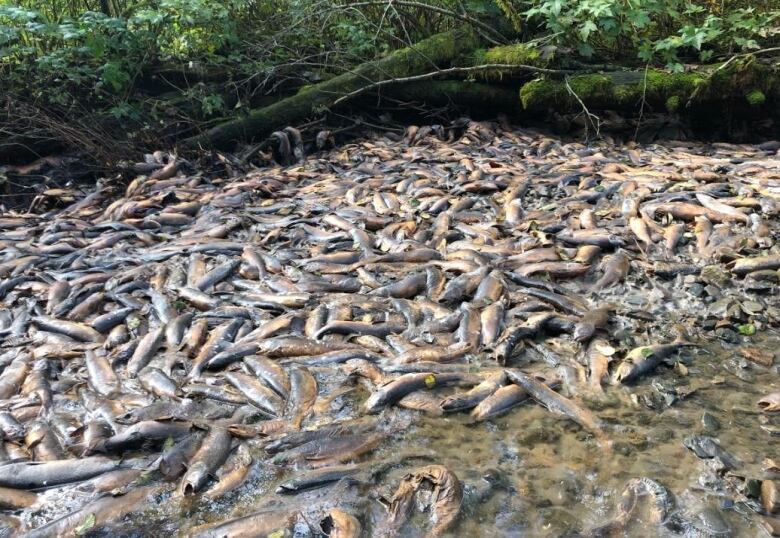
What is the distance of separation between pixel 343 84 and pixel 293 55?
1.11 m

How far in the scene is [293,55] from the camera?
398 inches

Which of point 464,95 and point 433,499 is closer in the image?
point 433,499

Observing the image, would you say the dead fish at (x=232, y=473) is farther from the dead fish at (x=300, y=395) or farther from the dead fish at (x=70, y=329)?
the dead fish at (x=70, y=329)

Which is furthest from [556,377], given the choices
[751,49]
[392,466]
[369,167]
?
[751,49]

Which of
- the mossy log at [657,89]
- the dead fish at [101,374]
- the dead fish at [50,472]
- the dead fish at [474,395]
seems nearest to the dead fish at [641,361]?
the dead fish at [474,395]

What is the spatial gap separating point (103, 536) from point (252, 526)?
0.61 metres

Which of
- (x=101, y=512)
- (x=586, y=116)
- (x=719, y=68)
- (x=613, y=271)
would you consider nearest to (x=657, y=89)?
(x=719, y=68)

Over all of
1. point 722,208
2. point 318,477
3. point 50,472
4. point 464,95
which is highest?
point 464,95

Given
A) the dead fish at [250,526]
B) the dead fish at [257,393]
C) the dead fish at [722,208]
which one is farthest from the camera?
the dead fish at [722,208]

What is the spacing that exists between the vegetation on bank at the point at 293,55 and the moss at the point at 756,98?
3 centimetres

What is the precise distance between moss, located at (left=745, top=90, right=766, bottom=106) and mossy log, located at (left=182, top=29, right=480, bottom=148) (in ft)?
13.7

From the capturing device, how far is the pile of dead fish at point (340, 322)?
276 centimetres

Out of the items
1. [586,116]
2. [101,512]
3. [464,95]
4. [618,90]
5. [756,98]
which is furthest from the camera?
[464,95]

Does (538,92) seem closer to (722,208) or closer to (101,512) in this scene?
(722,208)
